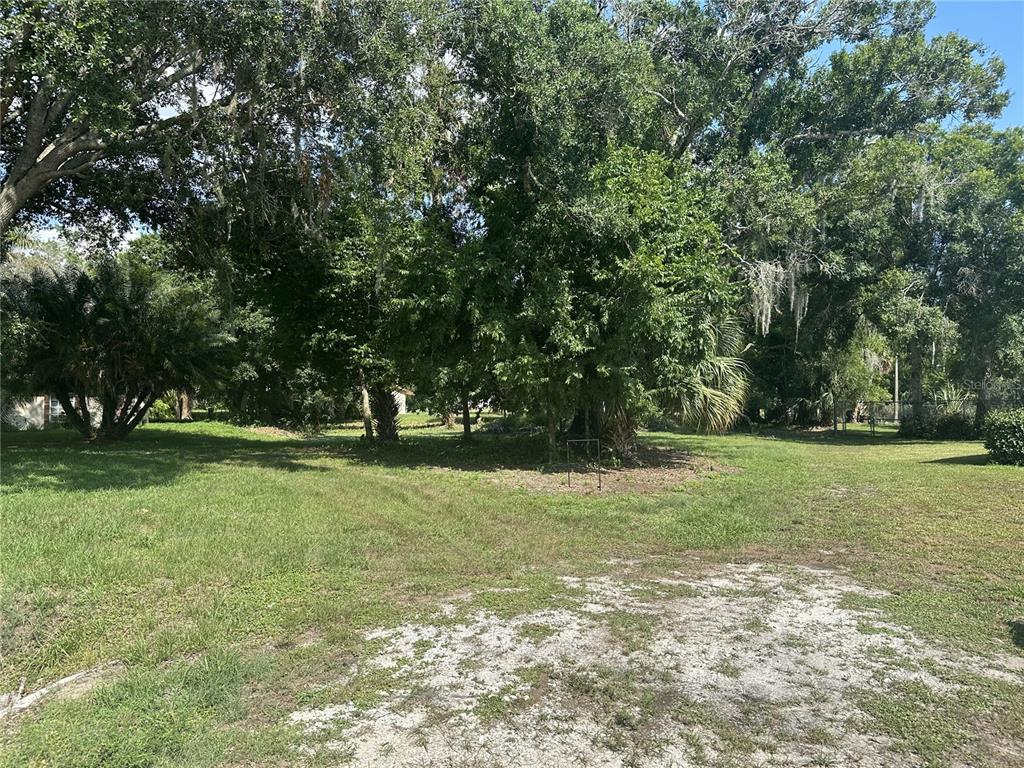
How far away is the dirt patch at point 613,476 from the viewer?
34.8 ft

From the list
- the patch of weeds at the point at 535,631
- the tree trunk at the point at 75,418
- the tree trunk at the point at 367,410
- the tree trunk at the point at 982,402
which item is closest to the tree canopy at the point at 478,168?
the tree trunk at the point at 367,410

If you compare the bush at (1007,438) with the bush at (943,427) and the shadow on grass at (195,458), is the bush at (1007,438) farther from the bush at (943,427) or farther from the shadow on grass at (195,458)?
the bush at (943,427)

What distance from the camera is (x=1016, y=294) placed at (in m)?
20.5

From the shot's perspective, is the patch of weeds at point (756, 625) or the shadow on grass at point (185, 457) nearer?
the patch of weeds at point (756, 625)

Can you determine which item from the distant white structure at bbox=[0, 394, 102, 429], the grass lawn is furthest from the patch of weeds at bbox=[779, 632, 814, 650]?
the distant white structure at bbox=[0, 394, 102, 429]

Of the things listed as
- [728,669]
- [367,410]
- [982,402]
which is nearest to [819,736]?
[728,669]

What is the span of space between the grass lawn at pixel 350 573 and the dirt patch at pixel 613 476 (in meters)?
0.39

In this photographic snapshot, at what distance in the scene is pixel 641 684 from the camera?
3.65 meters

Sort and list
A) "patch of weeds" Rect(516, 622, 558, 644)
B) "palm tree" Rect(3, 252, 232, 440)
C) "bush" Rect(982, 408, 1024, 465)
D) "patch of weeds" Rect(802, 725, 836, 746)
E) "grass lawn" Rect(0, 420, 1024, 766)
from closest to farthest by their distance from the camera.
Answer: "patch of weeds" Rect(802, 725, 836, 746), "grass lawn" Rect(0, 420, 1024, 766), "patch of weeds" Rect(516, 622, 558, 644), "bush" Rect(982, 408, 1024, 465), "palm tree" Rect(3, 252, 232, 440)

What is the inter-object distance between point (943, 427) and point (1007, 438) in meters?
13.0

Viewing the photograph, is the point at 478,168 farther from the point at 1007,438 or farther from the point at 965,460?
the point at 965,460

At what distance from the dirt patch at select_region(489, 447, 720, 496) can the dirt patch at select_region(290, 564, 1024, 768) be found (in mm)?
5383

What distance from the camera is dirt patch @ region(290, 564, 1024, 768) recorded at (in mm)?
3018

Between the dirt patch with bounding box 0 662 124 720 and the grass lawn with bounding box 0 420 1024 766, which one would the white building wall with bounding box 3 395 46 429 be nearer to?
the grass lawn with bounding box 0 420 1024 766
